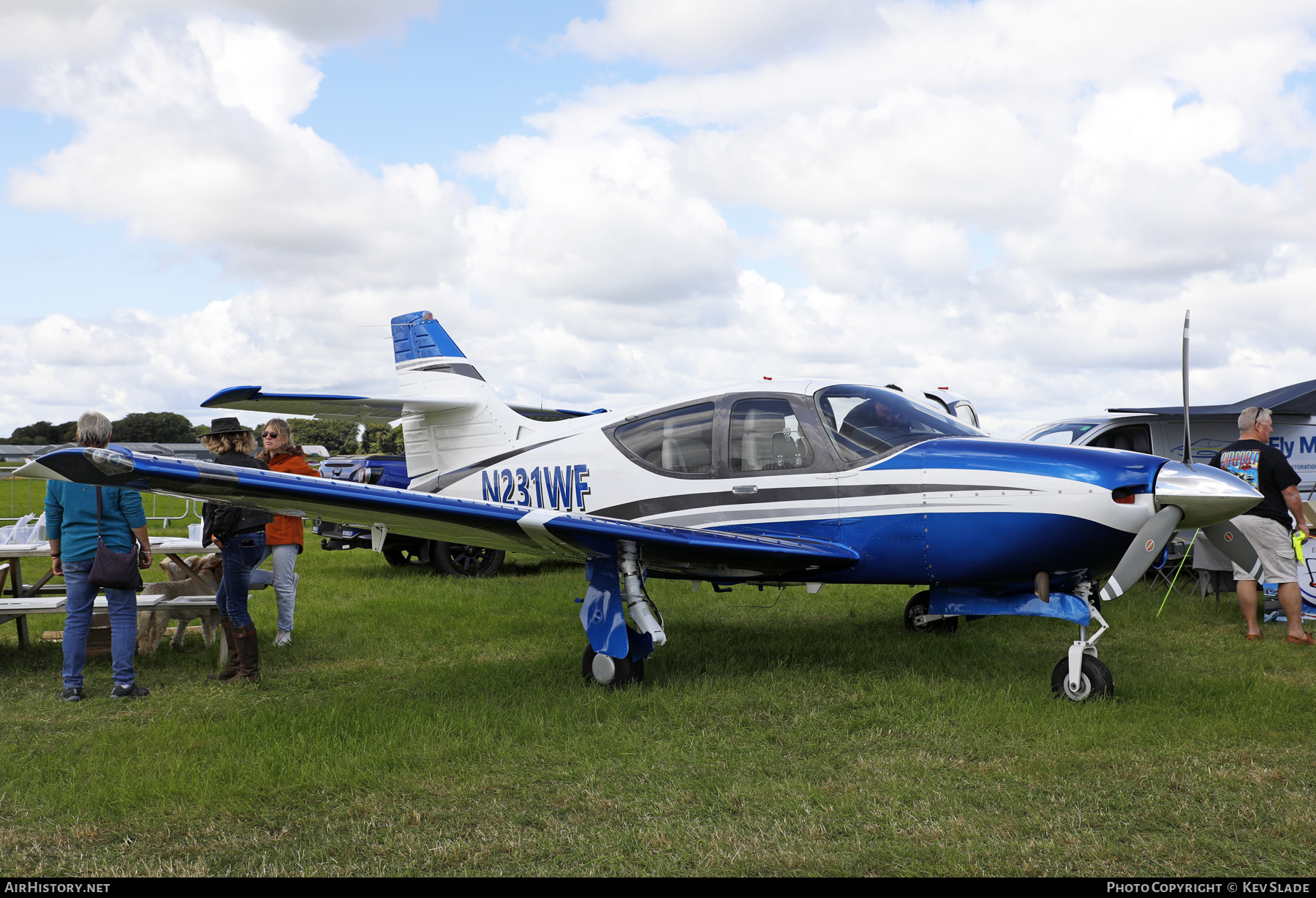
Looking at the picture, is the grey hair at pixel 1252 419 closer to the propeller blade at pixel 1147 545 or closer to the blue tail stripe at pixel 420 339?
the propeller blade at pixel 1147 545

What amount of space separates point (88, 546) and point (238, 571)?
887mm

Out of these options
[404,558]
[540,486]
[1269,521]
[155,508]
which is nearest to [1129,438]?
[1269,521]

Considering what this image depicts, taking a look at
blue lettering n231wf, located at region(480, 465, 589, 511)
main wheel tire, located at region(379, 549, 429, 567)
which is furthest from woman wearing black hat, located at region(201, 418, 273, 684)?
main wheel tire, located at region(379, 549, 429, 567)

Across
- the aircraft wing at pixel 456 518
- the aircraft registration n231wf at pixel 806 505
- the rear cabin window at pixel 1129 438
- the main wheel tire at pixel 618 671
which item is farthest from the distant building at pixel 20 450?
the rear cabin window at pixel 1129 438

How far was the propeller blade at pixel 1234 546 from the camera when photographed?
5984 mm

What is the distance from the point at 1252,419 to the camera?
24.6ft

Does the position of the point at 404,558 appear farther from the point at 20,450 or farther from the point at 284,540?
the point at 20,450

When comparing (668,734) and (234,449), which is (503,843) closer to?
(668,734)

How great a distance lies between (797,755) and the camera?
438 cm

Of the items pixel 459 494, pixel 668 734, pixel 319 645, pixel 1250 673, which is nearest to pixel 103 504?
pixel 319 645

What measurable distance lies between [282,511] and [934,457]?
13.3 feet

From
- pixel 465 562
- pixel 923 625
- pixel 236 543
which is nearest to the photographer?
pixel 236 543

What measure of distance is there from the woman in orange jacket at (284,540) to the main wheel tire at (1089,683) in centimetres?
579

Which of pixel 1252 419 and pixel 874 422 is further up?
pixel 874 422
